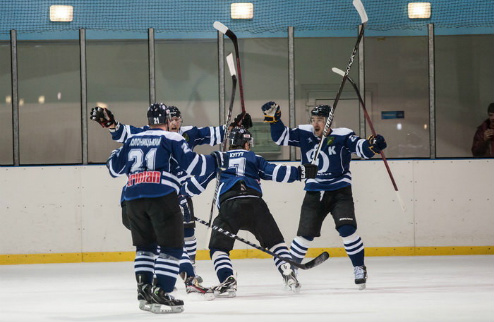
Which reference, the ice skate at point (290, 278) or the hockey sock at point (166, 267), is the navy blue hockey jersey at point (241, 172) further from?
the hockey sock at point (166, 267)

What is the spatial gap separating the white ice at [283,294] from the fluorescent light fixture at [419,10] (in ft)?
7.24

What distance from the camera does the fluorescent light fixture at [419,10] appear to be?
367 inches

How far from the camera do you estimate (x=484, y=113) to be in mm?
9281

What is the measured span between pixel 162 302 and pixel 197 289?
2.96ft

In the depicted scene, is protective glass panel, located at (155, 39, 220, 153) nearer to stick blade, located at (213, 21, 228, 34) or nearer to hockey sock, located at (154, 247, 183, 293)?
stick blade, located at (213, 21, 228, 34)

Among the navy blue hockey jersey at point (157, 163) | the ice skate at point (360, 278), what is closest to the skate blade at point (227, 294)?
the ice skate at point (360, 278)

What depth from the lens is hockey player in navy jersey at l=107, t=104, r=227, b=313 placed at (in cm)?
508

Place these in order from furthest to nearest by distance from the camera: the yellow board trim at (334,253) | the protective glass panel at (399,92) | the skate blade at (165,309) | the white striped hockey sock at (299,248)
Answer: the protective glass panel at (399,92) < the yellow board trim at (334,253) < the white striped hockey sock at (299,248) < the skate blade at (165,309)

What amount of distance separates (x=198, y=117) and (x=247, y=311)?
14.4 feet

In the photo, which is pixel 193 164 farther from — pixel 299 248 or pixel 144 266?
pixel 299 248

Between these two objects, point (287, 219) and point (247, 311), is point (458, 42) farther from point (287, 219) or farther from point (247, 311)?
point (247, 311)

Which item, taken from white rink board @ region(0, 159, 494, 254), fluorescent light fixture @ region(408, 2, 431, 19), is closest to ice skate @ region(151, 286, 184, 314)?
white rink board @ region(0, 159, 494, 254)

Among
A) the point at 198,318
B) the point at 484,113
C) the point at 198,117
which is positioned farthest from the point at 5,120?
the point at 198,318

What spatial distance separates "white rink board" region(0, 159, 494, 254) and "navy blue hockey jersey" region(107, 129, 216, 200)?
3765 millimetres
